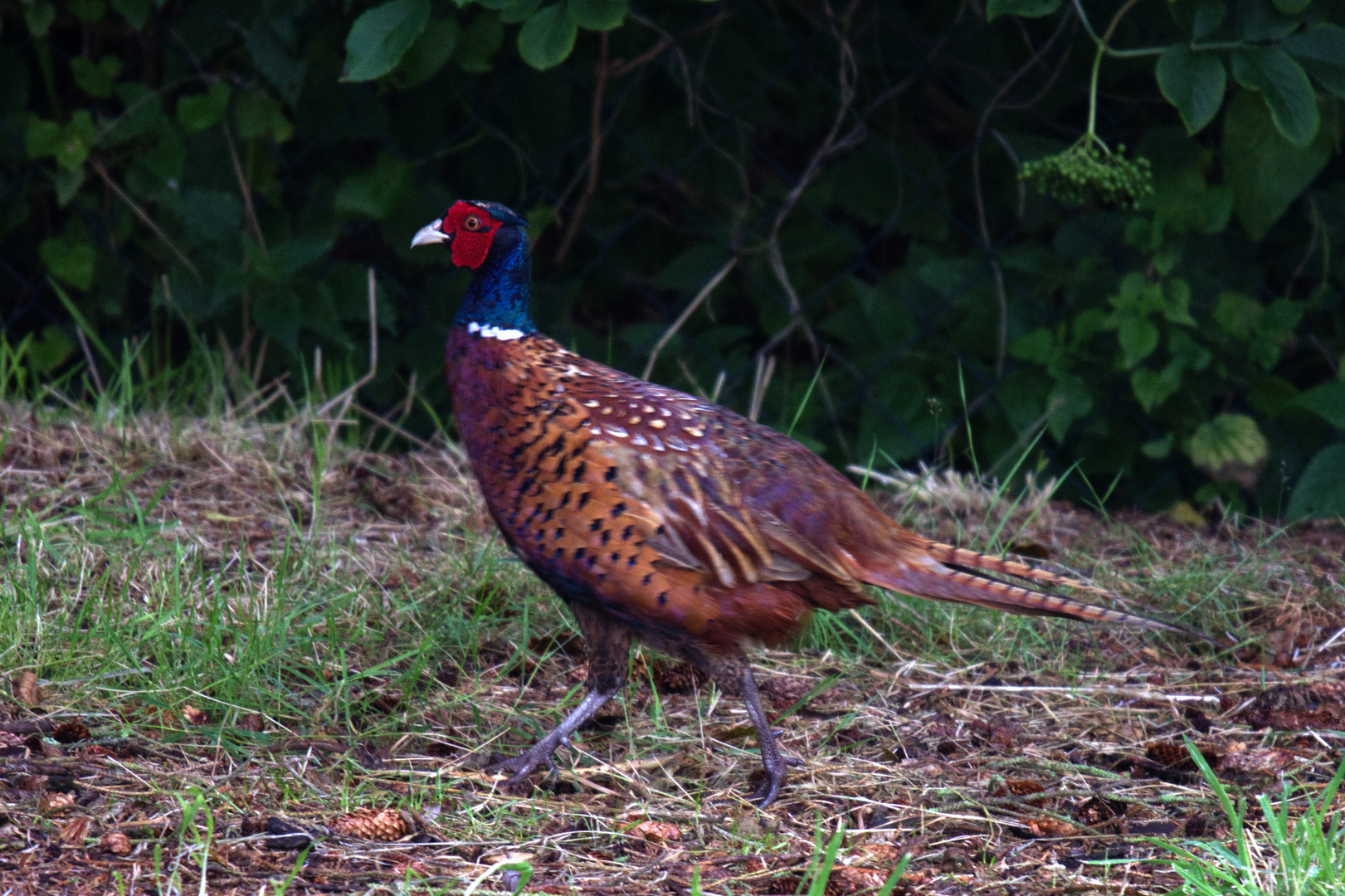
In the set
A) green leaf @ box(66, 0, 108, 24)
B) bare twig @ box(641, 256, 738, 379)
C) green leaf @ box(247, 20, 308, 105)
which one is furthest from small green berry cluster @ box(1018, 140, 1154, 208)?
green leaf @ box(66, 0, 108, 24)

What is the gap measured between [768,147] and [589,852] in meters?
3.51

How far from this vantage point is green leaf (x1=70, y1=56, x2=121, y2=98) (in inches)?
171

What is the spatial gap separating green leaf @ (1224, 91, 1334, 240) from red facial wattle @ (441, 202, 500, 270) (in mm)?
2198

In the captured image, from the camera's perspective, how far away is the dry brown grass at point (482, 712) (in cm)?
215

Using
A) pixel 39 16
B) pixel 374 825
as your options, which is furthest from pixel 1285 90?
pixel 39 16

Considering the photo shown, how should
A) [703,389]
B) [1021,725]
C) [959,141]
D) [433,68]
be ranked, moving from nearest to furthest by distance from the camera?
[1021,725]
[433,68]
[703,389]
[959,141]

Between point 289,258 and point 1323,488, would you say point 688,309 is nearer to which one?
point 289,258

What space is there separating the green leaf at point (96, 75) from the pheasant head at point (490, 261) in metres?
2.05

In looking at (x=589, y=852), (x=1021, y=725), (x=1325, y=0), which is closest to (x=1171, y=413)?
(x=1325, y=0)

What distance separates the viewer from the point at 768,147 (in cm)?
523

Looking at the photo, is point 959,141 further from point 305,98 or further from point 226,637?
point 226,637

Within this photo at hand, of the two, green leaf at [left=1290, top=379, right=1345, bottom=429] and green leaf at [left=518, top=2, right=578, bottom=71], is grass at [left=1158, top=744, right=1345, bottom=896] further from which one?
green leaf at [left=518, top=2, right=578, bottom=71]

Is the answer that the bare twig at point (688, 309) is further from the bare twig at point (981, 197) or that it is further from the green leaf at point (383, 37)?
the green leaf at point (383, 37)

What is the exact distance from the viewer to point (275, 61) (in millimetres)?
4137
